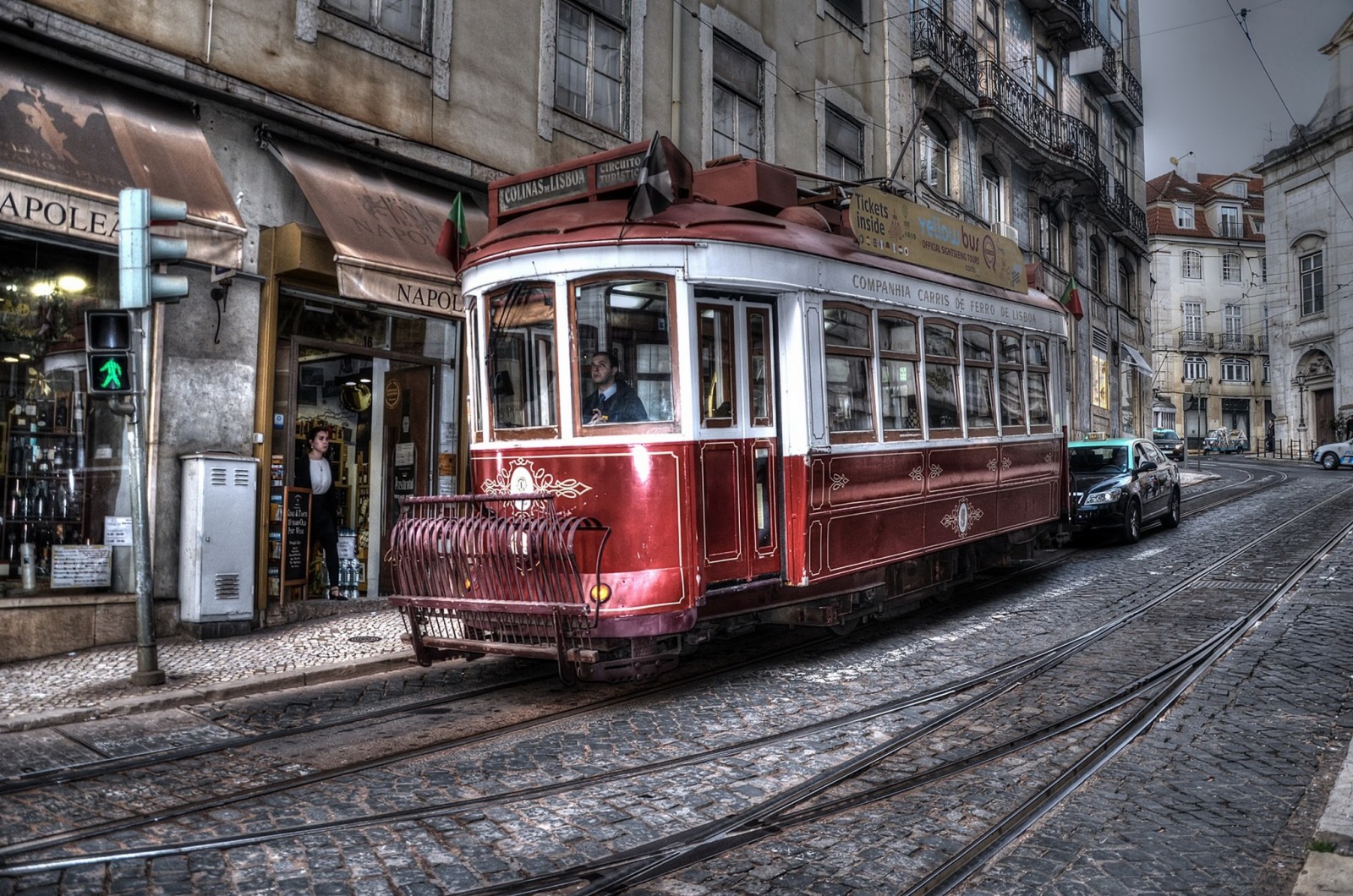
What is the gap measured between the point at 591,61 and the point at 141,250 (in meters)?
7.61

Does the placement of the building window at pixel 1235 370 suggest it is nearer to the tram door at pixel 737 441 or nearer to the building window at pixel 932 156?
the building window at pixel 932 156

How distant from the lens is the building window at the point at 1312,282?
1903 inches

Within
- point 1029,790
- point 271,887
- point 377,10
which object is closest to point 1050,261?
point 377,10

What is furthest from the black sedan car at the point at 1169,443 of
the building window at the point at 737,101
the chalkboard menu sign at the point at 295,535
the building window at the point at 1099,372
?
the chalkboard menu sign at the point at 295,535

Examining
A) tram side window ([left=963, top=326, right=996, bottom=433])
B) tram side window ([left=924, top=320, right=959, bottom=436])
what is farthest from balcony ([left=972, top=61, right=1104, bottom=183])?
tram side window ([left=924, top=320, right=959, bottom=436])

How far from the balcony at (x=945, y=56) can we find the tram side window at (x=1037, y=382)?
10802 millimetres

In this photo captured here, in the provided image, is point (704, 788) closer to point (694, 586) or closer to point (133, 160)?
point (694, 586)

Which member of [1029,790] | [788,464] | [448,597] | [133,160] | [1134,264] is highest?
[1134,264]

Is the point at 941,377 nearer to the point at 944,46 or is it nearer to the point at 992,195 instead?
the point at 944,46

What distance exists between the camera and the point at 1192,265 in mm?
65250

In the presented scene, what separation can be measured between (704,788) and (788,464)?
2.95m

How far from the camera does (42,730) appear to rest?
6.18 meters

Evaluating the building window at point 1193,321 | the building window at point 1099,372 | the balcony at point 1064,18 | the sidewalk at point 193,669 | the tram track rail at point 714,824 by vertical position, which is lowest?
the tram track rail at point 714,824

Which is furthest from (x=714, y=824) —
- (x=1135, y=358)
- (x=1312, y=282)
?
(x=1312, y=282)
